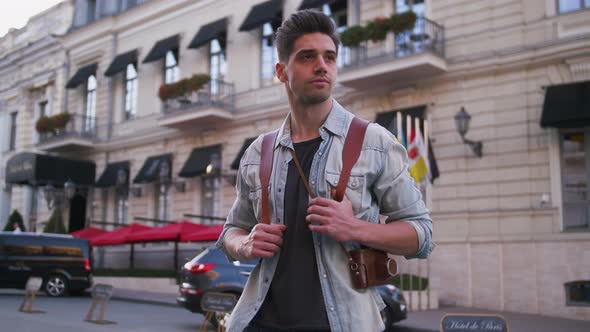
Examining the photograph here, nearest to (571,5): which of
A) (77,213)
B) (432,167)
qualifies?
(432,167)

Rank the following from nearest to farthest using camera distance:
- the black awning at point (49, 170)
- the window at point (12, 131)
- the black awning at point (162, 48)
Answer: the black awning at point (162, 48) < the black awning at point (49, 170) < the window at point (12, 131)

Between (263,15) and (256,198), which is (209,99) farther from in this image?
(256,198)

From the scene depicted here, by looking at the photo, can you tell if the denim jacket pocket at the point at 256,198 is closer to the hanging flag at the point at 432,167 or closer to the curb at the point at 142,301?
the hanging flag at the point at 432,167

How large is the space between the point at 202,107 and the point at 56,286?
7.70 meters

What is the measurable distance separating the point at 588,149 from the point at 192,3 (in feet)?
54.0

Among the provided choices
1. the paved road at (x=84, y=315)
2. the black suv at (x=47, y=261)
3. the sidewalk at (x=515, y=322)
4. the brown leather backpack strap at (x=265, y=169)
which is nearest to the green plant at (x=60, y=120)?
the black suv at (x=47, y=261)

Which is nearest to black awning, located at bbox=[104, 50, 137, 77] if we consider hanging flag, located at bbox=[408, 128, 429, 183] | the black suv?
the black suv

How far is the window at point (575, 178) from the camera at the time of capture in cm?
1527

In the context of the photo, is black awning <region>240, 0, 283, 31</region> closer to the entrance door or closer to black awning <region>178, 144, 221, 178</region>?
black awning <region>178, 144, 221, 178</region>

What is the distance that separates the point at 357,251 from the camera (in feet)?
7.01

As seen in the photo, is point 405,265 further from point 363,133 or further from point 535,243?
point 363,133

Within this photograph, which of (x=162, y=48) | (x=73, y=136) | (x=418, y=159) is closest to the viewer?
(x=418, y=159)

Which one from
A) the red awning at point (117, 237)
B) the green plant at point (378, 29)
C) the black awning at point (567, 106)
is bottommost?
the red awning at point (117, 237)

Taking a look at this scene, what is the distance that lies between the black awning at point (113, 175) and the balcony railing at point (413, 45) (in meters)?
13.1
